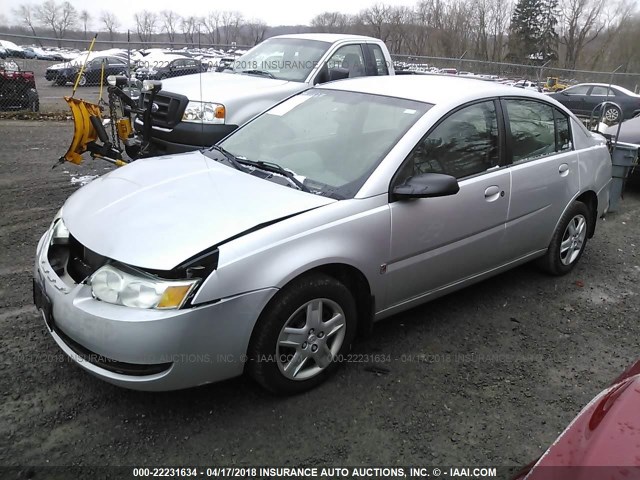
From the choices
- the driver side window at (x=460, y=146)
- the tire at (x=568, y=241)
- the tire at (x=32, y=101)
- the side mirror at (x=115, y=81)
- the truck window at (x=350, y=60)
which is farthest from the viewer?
the tire at (x=32, y=101)

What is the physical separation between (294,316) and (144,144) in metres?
4.51

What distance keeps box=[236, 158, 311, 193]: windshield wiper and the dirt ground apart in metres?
1.11

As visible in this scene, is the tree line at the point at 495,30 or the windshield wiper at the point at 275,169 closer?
the windshield wiper at the point at 275,169

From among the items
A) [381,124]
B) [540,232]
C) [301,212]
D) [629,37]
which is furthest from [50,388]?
[629,37]

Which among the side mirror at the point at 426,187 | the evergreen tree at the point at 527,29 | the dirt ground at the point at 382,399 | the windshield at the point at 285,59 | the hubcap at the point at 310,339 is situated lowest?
the dirt ground at the point at 382,399

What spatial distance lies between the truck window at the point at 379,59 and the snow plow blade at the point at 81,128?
3860 millimetres

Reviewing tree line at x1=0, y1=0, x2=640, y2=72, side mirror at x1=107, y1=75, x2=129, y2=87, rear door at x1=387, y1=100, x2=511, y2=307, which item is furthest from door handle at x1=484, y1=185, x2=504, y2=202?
tree line at x1=0, y1=0, x2=640, y2=72

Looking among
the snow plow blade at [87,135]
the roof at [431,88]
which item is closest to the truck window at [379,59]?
the roof at [431,88]

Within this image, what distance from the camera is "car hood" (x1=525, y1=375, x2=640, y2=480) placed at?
4.59 ft

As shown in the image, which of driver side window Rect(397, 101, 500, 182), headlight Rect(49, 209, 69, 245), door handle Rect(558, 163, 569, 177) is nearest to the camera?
headlight Rect(49, 209, 69, 245)

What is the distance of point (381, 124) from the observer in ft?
11.0

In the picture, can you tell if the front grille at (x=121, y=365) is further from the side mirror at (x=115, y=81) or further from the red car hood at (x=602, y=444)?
the side mirror at (x=115, y=81)

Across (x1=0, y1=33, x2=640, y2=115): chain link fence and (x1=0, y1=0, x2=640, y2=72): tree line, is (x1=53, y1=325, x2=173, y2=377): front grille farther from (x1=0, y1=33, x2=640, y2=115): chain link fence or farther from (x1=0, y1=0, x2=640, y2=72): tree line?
(x1=0, y1=0, x2=640, y2=72): tree line

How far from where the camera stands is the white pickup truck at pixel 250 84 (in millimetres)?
6117
